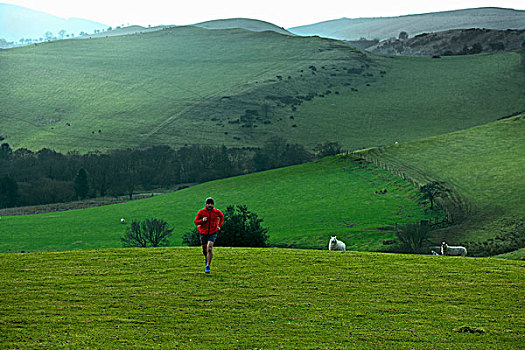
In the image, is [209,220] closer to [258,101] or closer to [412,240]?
[412,240]

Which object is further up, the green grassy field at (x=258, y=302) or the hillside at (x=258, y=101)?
the hillside at (x=258, y=101)

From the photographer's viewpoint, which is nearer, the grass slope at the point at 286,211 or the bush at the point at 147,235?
the bush at the point at 147,235

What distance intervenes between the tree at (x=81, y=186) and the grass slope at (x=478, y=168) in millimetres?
53848

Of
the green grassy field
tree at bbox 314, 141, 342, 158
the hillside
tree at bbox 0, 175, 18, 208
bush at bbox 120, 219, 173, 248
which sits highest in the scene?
the hillside

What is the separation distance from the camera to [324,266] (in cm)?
2133

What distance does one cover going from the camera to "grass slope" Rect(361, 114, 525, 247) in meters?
57.7

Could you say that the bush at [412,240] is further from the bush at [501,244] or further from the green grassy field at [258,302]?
the green grassy field at [258,302]

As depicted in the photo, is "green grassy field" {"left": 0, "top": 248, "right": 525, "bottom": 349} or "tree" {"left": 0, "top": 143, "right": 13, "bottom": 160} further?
"tree" {"left": 0, "top": 143, "right": 13, "bottom": 160}

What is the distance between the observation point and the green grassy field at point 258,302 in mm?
Answer: 13664

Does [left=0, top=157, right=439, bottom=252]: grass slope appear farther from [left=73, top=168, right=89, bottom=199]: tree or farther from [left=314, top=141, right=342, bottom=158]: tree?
[left=314, top=141, right=342, bottom=158]: tree

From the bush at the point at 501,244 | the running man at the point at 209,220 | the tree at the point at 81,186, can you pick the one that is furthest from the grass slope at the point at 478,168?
the tree at the point at 81,186

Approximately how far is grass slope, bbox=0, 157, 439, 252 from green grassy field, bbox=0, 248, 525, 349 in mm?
34803

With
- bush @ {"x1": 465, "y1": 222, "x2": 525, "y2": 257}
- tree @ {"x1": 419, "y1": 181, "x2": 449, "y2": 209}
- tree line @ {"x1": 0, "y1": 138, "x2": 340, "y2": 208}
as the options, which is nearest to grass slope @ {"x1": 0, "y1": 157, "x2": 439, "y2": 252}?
tree @ {"x1": 419, "y1": 181, "x2": 449, "y2": 209}

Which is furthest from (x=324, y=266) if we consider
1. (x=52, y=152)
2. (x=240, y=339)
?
(x=52, y=152)
